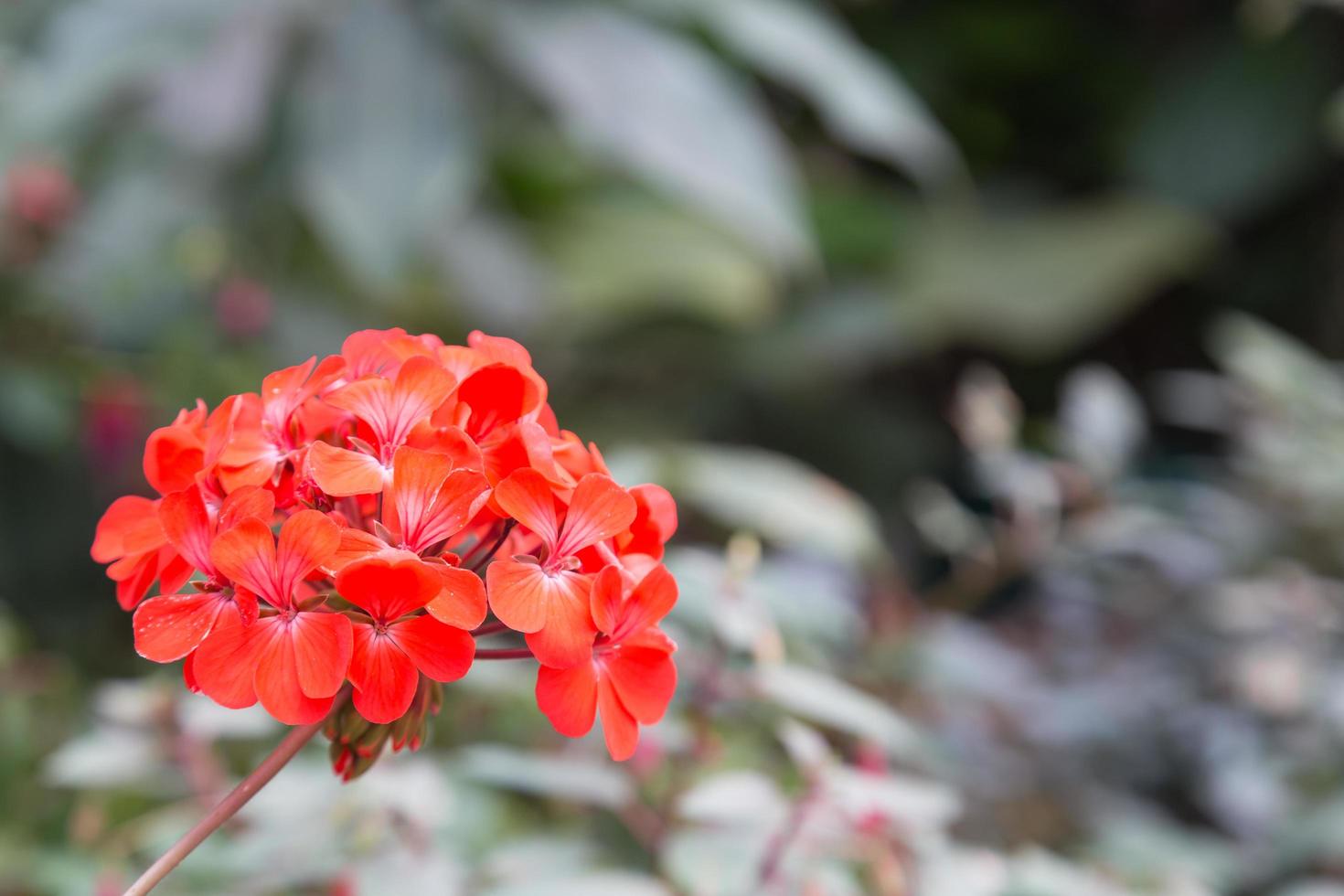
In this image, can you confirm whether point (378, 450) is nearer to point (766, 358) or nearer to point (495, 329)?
point (495, 329)

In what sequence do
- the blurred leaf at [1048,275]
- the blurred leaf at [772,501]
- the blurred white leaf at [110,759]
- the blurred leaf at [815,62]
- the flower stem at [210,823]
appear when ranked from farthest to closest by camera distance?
the blurred leaf at [1048,275] → the blurred leaf at [815,62] → the blurred leaf at [772,501] → the blurred white leaf at [110,759] → the flower stem at [210,823]

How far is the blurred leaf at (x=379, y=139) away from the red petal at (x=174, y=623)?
0.92m

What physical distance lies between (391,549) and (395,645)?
0.03 m

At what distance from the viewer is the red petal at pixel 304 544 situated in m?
0.35

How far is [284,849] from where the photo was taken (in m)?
0.66

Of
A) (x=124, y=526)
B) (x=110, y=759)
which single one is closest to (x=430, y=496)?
(x=124, y=526)

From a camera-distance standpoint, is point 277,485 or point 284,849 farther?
point 284,849

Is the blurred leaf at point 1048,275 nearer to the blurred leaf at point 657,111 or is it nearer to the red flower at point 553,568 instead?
the blurred leaf at point 657,111

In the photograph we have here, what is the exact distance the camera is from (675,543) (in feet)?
6.79

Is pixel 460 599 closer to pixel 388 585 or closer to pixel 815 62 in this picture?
pixel 388 585

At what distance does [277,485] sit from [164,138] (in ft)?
4.80

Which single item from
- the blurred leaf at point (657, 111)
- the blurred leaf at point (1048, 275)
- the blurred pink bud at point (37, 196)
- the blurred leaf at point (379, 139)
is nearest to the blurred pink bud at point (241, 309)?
the blurred leaf at point (379, 139)

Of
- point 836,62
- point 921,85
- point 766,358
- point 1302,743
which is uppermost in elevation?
point 921,85

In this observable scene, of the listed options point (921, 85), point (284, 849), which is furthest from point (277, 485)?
point (921, 85)
